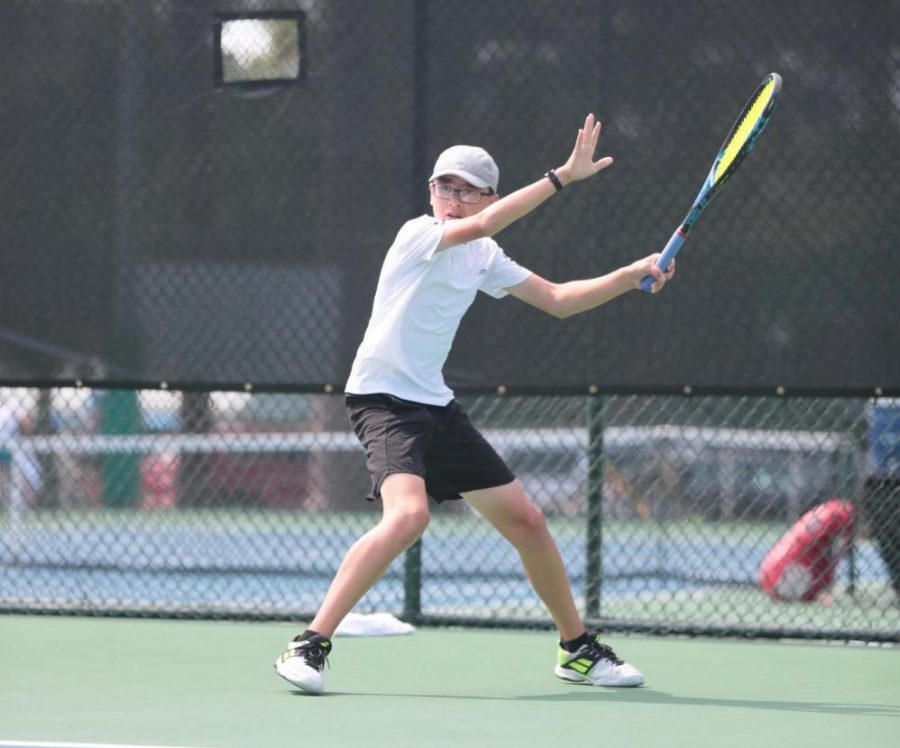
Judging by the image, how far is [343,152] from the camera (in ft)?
21.7

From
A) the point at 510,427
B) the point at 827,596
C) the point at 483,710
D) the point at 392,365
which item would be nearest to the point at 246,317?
the point at 392,365

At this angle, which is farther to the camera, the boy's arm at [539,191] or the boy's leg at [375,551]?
the boy's leg at [375,551]

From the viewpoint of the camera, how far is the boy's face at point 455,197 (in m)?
5.41

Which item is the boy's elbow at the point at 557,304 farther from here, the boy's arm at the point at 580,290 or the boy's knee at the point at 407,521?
the boy's knee at the point at 407,521

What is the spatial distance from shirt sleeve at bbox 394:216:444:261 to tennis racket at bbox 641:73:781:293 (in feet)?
1.91

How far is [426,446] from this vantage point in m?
5.36

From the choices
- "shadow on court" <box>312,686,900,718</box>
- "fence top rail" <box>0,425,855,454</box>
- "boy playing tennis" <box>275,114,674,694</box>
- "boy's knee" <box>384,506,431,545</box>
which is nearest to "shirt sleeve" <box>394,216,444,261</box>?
"boy playing tennis" <box>275,114,674,694</box>

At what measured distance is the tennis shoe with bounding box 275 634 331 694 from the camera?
5.12 meters

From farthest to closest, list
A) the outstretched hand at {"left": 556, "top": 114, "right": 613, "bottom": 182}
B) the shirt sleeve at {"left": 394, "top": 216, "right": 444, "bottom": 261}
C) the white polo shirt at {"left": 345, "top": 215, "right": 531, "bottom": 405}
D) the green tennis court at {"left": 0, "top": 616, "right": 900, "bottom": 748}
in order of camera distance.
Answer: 1. the white polo shirt at {"left": 345, "top": 215, "right": 531, "bottom": 405}
2. the shirt sleeve at {"left": 394, "top": 216, "right": 444, "bottom": 261}
3. the outstretched hand at {"left": 556, "top": 114, "right": 613, "bottom": 182}
4. the green tennis court at {"left": 0, "top": 616, "right": 900, "bottom": 748}

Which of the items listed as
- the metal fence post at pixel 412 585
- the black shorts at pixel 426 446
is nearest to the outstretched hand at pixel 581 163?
the black shorts at pixel 426 446

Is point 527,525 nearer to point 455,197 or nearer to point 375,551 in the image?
point 375,551

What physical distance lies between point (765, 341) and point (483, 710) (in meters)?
1.96

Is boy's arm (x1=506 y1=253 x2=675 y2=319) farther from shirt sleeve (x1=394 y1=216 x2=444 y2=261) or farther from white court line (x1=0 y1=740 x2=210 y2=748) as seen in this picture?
white court line (x1=0 y1=740 x2=210 y2=748)

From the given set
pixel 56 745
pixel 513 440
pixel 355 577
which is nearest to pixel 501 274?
pixel 355 577
